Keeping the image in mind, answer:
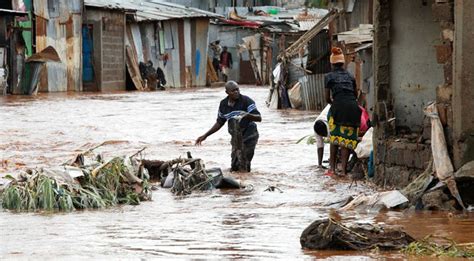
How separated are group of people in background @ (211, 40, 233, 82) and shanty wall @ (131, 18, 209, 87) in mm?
2489

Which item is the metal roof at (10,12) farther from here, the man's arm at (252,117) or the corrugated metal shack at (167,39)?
the man's arm at (252,117)

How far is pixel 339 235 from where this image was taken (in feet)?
24.5

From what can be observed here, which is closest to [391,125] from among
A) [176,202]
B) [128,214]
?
[176,202]

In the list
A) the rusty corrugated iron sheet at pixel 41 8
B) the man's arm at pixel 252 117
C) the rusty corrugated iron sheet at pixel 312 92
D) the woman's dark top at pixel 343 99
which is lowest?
the rusty corrugated iron sheet at pixel 312 92

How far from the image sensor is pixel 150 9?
3816 centimetres

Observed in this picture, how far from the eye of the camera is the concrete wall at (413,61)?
10992 mm

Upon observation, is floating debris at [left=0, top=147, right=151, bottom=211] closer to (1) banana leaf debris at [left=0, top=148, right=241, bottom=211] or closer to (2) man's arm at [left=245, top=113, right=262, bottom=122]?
(1) banana leaf debris at [left=0, top=148, right=241, bottom=211]

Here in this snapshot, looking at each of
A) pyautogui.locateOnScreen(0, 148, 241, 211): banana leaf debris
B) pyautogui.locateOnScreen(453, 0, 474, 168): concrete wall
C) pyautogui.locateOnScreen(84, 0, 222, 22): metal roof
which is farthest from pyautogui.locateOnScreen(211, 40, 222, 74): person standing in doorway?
pyautogui.locateOnScreen(453, 0, 474, 168): concrete wall

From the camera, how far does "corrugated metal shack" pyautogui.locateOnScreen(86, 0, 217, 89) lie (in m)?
35.6

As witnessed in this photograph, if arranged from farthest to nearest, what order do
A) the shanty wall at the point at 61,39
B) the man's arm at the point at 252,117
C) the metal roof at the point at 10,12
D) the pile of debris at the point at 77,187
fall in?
the shanty wall at the point at 61,39
the metal roof at the point at 10,12
the man's arm at the point at 252,117
the pile of debris at the point at 77,187

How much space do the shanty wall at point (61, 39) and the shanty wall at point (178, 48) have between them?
346 cm

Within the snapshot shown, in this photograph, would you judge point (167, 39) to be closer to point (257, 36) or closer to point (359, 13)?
point (257, 36)

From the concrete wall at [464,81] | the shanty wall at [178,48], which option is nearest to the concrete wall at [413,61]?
the concrete wall at [464,81]

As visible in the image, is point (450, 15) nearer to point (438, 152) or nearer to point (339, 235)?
point (438, 152)
